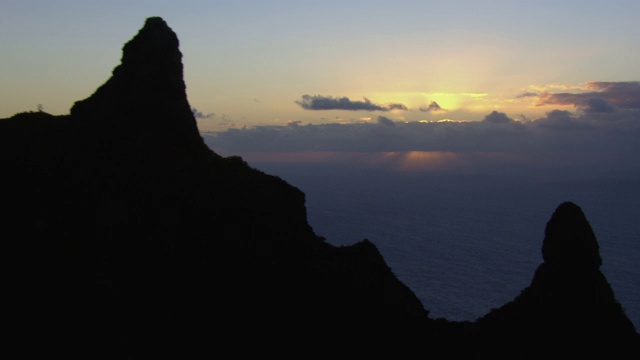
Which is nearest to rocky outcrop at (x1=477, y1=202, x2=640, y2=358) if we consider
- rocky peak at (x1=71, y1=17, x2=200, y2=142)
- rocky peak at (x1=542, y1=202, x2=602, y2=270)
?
rocky peak at (x1=542, y1=202, x2=602, y2=270)

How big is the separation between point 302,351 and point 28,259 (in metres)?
14.6

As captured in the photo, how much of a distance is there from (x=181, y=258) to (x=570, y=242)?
2246cm

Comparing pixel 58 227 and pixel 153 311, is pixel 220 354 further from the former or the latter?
pixel 58 227

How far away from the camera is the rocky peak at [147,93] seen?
38.8m

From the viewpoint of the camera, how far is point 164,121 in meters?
39.1

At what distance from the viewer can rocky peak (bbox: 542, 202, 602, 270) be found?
37.2 m

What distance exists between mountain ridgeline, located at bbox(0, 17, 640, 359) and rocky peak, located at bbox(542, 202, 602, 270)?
85mm

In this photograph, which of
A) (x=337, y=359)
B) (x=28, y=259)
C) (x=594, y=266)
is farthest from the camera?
(x=594, y=266)

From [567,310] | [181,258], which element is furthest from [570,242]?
[181,258]

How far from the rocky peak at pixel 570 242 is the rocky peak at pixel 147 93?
74.7ft

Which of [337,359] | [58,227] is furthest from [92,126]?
[337,359]

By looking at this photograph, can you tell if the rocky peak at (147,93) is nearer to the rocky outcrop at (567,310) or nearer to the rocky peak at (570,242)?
the rocky outcrop at (567,310)

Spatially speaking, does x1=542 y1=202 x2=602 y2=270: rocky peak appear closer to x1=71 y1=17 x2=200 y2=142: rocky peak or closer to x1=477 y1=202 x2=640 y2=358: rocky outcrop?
x1=477 y1=202 x2=640 y2=358: rocky outcrop

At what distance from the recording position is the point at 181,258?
34094 mm
